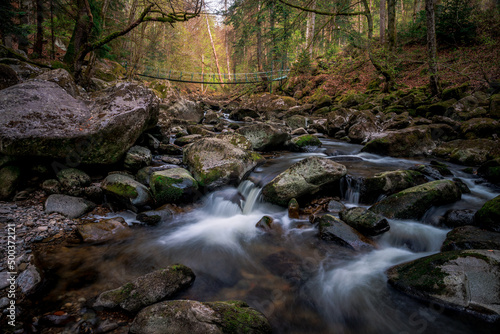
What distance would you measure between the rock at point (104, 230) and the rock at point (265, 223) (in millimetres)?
2248

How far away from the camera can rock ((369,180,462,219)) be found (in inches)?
147

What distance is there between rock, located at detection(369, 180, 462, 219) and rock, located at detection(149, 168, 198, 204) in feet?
11.7

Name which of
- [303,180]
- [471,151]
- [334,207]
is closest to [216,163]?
[303,180]

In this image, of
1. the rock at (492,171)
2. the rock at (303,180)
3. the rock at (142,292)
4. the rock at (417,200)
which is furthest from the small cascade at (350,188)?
the rock at (142,292)

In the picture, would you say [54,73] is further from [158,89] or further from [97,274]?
[158,89]

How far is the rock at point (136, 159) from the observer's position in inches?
209

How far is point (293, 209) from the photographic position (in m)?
4.37

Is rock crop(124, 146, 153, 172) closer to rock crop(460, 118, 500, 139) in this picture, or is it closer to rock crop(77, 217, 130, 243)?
rock crop(77, 217, 130, 243)

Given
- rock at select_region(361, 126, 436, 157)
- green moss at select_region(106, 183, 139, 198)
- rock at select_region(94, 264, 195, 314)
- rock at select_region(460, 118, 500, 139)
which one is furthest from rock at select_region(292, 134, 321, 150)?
rock at select_region(94, 264, 195, 314)

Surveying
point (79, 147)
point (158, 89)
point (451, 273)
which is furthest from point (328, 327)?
point (158, 89)

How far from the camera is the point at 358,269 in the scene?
3074mm

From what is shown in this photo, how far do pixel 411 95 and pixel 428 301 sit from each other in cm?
1075

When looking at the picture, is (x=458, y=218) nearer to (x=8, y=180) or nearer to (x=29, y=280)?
(x=29, y=280)

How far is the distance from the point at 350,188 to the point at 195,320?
3.99 meters
